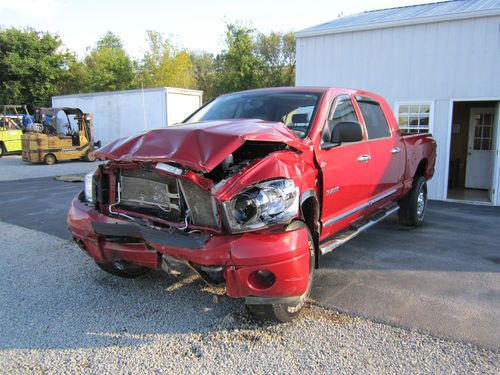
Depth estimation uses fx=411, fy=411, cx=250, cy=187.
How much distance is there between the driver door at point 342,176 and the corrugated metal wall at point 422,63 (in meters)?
5.73

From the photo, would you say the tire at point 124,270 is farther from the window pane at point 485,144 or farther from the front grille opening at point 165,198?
the window pane at point 485,144

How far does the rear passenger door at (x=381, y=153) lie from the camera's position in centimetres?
486

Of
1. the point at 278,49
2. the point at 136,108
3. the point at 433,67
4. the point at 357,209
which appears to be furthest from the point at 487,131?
the point at 278,49

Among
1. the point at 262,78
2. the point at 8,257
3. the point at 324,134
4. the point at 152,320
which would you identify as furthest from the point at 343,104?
the point at 262,78

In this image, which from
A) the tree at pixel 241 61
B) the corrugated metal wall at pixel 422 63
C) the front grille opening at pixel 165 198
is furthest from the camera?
the tree at pixel 241 61

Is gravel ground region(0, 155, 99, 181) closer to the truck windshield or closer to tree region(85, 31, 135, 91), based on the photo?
the truck windshield

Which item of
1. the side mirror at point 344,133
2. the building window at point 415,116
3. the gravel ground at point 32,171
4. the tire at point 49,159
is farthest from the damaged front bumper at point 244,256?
the tire at point 49,159

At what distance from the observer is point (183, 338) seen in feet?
10.4

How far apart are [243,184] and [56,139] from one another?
58.8 feet

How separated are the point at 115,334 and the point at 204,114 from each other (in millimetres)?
2625

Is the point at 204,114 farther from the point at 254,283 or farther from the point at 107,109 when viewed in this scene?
the point at 107,109

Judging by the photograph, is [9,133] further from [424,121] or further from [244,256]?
[244,256]

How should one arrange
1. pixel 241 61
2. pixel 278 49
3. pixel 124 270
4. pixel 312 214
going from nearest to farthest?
pixel 312 214, pixel 124 270, pixel 241 61, pixel 278 49

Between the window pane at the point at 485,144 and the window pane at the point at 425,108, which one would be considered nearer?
the window pane at the point at 425,108
